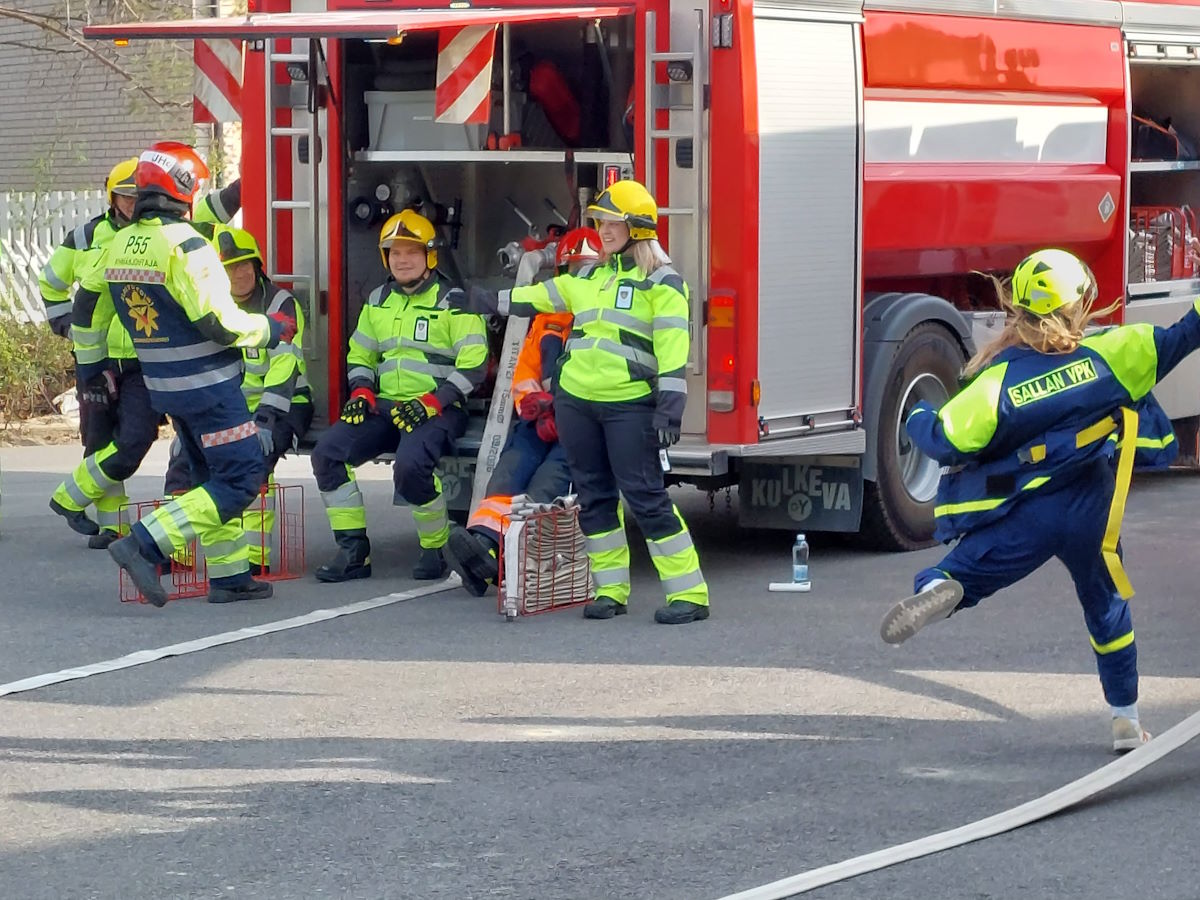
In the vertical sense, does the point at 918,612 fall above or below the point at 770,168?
below

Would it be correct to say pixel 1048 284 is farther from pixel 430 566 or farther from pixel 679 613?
pixel 430 566

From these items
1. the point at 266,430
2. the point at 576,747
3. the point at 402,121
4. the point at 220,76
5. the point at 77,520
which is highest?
the point at 220,76

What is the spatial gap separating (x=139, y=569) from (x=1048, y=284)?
4.09 meters

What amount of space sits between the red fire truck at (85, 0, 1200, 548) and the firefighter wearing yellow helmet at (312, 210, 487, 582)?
33 centimetres

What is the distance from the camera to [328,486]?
922cm

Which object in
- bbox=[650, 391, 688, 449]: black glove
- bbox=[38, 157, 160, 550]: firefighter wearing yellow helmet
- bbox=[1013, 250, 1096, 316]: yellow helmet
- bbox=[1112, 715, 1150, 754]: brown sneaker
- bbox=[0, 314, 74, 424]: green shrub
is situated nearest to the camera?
bbox=[1013, 250, 1096, 316]: yellow helmet

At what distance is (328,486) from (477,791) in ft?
12.1

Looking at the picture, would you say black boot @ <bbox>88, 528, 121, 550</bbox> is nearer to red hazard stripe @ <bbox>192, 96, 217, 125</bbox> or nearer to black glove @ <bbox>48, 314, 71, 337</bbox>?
black glove @ <bbox>48, 314, 71, 337</bbox>

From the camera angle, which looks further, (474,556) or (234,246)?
(234,246)

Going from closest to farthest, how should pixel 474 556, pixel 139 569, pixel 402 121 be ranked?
1. pixel 139 569
2. pixel 474 556
3. pixel 402 121

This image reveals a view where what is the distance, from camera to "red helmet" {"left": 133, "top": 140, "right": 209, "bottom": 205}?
8.38 m

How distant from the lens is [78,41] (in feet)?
52.1

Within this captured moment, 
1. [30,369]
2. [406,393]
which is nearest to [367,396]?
[406,393]

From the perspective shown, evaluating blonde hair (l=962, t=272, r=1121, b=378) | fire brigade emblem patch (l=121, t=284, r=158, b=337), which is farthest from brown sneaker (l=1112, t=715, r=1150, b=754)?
fire brigade emblem patch (l=121, t=284, r=158, b=337)
